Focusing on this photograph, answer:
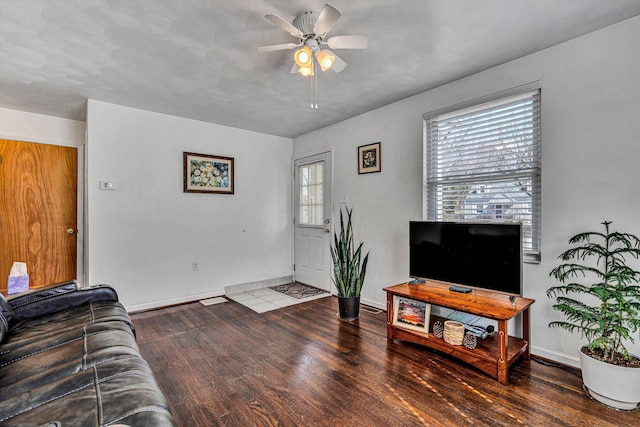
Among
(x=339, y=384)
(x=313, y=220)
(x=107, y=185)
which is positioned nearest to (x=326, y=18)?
(x=339, y=384)

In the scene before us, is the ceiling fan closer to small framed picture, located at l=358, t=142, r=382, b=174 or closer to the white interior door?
small framed picture, located at l=358, t=142, r=382, b=174

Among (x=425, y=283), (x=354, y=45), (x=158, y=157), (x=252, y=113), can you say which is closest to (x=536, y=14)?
(x=354, y=45)

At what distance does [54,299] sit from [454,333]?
289 centimetres

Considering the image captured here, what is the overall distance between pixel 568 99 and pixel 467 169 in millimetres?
853

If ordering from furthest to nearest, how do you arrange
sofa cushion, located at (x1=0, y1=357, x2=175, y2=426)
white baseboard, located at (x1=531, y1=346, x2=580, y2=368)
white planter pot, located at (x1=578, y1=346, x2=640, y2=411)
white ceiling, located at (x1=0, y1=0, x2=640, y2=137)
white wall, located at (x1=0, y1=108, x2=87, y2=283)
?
1. white wall, located at (x1=0, y1=108, x2=87, y2=283)
2. white baseboard, located at (x1=531, y1=346, x2=580, y2=368)
3. white ceiling, located at (x1=0, y1=0, x2=640, y2=137)
4. white planter pot, located at (x1=578, y1=346, x2=640, y2=411)
5. sofa cushion, located at (x1=0, y1=357, x2=175, y2=426)

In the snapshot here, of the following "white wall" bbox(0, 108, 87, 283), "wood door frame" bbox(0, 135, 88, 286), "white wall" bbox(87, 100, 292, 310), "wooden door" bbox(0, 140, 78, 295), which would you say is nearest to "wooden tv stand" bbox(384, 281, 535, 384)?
"white wall" bbox(87, 100, 292, 310)

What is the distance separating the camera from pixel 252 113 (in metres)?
3.72

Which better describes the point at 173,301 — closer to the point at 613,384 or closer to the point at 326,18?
the point at 326,18

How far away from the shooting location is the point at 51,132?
372cm

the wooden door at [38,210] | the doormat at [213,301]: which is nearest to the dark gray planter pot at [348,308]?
the doormat at [213,301]

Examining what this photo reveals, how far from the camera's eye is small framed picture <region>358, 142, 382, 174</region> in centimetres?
355

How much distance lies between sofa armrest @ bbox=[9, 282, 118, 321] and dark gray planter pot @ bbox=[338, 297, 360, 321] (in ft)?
6.76

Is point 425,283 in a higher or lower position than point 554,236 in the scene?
lower

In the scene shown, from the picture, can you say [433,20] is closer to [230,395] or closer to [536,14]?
[536,14]
